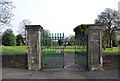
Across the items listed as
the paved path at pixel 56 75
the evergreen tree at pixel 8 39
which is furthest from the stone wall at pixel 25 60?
the evergreen tree at pixel 8 39

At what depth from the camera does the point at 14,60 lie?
9727 millimetres

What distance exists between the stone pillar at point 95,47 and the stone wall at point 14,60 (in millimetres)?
4118

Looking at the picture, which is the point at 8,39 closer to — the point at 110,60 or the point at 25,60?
the point at 25,60

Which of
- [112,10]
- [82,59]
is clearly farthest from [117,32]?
[82,59]

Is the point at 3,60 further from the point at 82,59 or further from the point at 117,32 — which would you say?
the point at 117,32

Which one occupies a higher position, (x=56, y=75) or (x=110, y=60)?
(x=110, y=60)

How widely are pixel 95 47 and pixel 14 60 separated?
5175 mm

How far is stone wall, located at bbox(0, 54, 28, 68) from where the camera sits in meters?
9.63

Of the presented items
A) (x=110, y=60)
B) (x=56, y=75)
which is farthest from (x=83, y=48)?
(x=56, y=75)

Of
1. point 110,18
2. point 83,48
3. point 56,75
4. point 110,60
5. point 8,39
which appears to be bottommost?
point 56,75

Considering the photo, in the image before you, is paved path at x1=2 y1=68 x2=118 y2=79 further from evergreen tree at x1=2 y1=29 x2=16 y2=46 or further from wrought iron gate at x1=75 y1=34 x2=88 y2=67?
evergreen tree at x1=2 y1=29 x2=16 y2=46

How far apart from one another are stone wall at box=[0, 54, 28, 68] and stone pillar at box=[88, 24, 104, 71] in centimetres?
412

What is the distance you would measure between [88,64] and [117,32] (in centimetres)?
2842

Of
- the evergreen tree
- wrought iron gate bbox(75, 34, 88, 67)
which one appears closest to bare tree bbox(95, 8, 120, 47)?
wrought iron gate bbox(75, 34, 88, 67)
